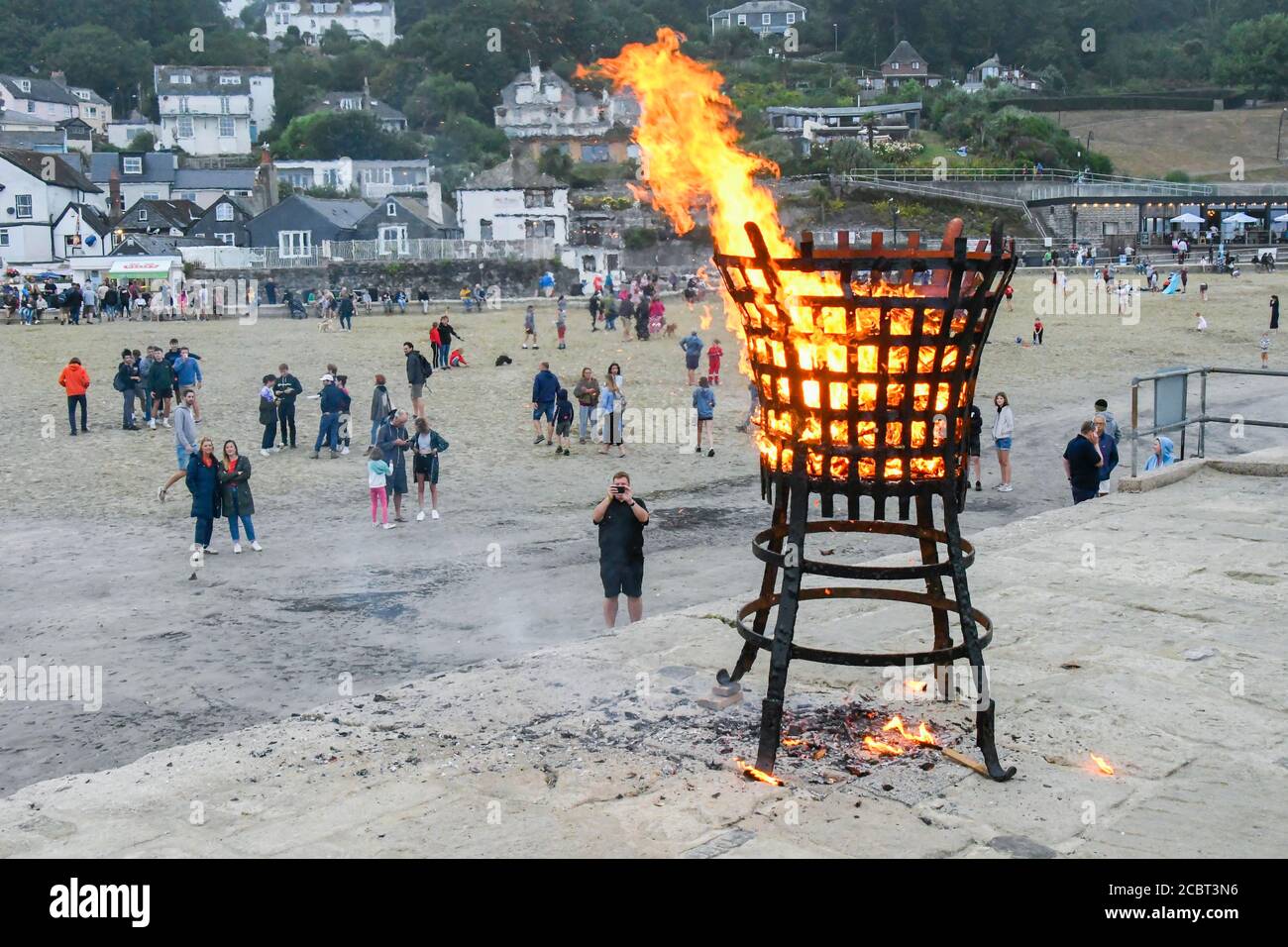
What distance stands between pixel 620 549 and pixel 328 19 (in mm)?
151558

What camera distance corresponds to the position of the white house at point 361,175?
99.8 m

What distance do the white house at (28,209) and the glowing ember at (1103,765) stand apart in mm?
72212

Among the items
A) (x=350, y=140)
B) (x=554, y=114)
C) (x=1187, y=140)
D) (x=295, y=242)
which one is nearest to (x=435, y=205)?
(x=295, y=242)

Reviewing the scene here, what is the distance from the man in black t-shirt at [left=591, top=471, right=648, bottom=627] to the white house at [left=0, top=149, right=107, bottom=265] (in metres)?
67.1

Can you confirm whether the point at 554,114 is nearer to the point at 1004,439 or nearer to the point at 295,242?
the point at 295,242

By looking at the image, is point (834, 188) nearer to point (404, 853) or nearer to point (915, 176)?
point (915, 176)

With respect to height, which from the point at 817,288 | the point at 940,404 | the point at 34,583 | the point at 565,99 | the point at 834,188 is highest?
the point at 565,99

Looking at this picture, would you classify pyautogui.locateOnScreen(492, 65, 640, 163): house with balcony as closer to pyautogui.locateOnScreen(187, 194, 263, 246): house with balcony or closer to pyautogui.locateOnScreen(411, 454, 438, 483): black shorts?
pyautogui.locateOnScreen(187, 194, 263, 246): house with balcony

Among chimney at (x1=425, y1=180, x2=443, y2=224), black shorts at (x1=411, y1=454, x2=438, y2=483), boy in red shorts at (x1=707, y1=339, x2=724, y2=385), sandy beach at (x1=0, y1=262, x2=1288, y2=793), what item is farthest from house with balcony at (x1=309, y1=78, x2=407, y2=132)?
black shorts at (x1=411, y1=454, x2=438, y2=483)

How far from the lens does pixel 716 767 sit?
688 cm

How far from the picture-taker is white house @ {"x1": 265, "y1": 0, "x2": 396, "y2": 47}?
483ft
